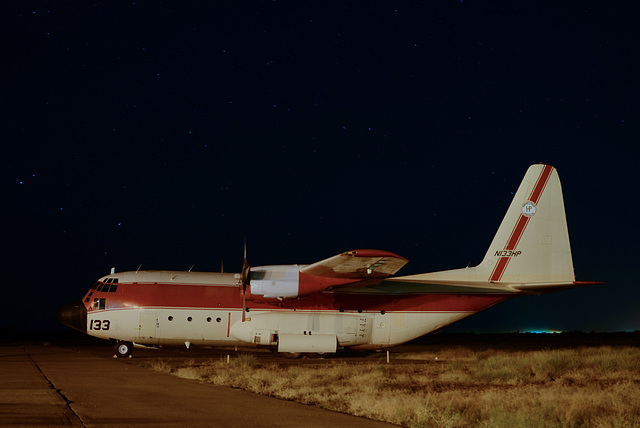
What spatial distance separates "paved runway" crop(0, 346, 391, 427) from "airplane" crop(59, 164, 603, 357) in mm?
5975

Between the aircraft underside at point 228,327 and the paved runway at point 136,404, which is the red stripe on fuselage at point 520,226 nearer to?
the aircraft underside at point 228,327

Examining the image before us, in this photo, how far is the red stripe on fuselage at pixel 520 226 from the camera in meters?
25.7

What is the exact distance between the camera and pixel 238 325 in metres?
23.4

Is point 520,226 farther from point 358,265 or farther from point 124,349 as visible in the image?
point 124,349

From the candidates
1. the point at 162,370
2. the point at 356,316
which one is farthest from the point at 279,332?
the point at 162,370

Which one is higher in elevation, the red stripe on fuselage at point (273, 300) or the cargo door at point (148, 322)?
the red stripe on fuselage at point (273, 300)

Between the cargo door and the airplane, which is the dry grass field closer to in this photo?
the airplane

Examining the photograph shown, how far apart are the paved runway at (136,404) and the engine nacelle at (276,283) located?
18.8ft

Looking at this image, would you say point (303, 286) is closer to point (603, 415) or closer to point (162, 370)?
point (162, 370)

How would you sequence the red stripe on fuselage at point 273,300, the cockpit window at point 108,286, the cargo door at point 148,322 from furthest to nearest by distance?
the cockpit window at point 108,286 < the red stripe on fuselage at point 273,300 < the cargo door at point 148,322

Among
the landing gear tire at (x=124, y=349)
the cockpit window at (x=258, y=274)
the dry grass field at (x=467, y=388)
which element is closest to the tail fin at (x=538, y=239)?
the dry grass field at (x=467, y=388)

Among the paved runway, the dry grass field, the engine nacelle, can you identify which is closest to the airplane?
the engine nacelle

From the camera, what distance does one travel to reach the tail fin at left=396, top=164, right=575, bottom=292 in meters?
25.6

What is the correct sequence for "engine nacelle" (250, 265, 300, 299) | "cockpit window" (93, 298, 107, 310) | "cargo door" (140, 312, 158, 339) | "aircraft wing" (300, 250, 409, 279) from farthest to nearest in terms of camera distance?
"cockpit window" (93, 298, 107, 310) → "cargo door" (140, 312, 158, 339) → "engine nacelle" (250, 265, 300, 299) → "aircraft wing" (300, 250, 409, 279)
